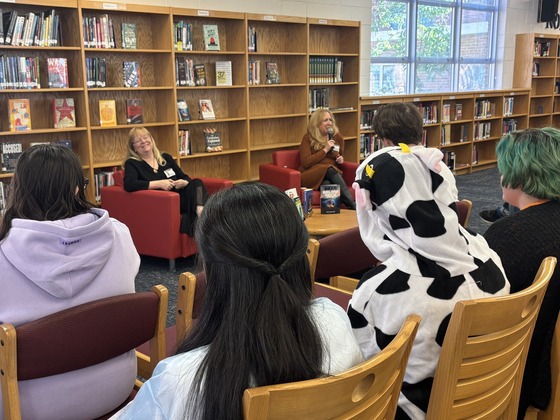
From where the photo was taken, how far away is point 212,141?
6273 millimetres

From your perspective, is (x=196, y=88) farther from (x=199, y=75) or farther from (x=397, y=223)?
(x=397, y=223)

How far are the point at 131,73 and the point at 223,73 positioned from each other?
107 centimetres

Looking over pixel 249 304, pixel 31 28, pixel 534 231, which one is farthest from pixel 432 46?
pixel 249 304

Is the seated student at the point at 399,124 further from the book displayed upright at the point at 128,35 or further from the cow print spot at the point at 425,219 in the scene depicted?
the book displayed upright at the point at 128,35

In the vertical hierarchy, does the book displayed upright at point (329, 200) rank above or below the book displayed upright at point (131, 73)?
below

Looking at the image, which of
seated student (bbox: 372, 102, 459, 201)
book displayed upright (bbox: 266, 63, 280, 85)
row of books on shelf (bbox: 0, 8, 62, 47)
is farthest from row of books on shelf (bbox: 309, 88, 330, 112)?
seated student (bbox: 372, 102, 459, 201)

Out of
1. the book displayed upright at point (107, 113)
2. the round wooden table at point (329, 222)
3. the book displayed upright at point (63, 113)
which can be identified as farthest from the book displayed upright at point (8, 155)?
the round wooden table at point (329, 222)

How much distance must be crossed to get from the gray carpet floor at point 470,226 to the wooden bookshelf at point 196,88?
1021mm

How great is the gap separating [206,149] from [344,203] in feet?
5.29

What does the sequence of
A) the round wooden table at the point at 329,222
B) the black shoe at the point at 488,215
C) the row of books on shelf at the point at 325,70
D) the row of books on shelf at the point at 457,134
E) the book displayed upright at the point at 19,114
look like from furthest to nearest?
1. the row of books on shelf at the point at 457,134
2. the row of books on shelf at the point at 325,70
3. the book displayed upright at the point at 19,114
4. the round wooden table at the point at 329,222
5. the black shoe at the point at 488,215

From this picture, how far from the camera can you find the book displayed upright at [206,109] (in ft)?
20.3

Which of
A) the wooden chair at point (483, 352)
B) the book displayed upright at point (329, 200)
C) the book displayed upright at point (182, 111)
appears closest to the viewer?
the wooden chair at point (483, 352)

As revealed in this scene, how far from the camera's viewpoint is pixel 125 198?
4871mm

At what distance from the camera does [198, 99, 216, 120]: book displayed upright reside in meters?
6.19
